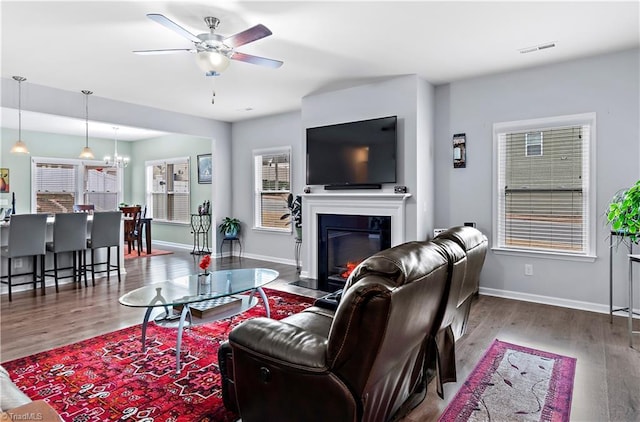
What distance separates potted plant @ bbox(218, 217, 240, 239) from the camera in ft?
24.2

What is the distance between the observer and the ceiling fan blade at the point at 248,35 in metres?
2.68

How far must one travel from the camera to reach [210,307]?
2922 mm

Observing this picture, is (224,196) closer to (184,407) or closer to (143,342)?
(143,342)

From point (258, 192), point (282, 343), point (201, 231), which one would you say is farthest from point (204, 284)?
point (201, 231)

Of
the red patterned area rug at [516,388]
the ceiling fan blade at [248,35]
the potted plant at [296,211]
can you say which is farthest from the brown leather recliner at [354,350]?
the potted plant at [296,211]

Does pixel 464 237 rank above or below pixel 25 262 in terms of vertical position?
above

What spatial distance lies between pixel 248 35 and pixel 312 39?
2.95 feet

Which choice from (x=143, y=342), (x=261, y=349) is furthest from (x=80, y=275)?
(x=261, y=349)

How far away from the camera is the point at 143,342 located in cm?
293

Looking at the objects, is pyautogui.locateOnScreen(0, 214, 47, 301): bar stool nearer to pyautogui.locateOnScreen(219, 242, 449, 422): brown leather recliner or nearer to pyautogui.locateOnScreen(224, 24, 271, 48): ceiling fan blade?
pyautogui.locateOnScreen(224, 24, 271, 48): ceiling fan blade

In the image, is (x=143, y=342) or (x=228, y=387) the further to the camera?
(x=143, y=342)

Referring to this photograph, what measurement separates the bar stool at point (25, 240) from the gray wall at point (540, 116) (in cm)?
501

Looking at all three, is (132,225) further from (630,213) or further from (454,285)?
(630,213)

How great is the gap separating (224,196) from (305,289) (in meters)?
3.47
